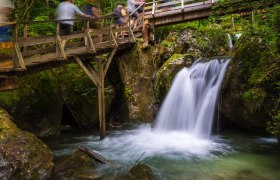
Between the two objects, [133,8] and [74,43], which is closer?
[74,43]

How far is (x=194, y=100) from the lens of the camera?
1077 centimetres

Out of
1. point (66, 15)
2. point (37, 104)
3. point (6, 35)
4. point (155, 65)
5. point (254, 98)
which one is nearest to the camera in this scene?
point (6, 35)

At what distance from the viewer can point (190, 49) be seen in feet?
43.5

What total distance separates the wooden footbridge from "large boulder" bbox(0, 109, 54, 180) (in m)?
1.52

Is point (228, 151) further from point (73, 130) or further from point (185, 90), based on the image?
point (73, 130)

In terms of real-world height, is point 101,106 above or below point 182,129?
above

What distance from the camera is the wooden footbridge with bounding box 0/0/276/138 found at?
24.9ft

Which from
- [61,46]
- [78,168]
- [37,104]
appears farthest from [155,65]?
[78,168]

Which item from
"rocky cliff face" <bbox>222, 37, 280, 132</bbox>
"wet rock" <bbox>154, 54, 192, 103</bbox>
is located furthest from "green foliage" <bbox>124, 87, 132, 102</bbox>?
"rocky cliff face" <bbox>222, 37, 280, 132</bbox>

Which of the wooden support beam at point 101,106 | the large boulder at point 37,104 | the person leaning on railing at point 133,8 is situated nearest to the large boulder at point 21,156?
the large boulder at point 37,104

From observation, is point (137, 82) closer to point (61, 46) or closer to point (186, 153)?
point (61, 46)

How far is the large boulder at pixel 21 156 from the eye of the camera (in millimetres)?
5703

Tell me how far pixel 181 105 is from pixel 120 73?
344 centimetres

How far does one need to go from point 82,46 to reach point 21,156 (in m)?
4.92
